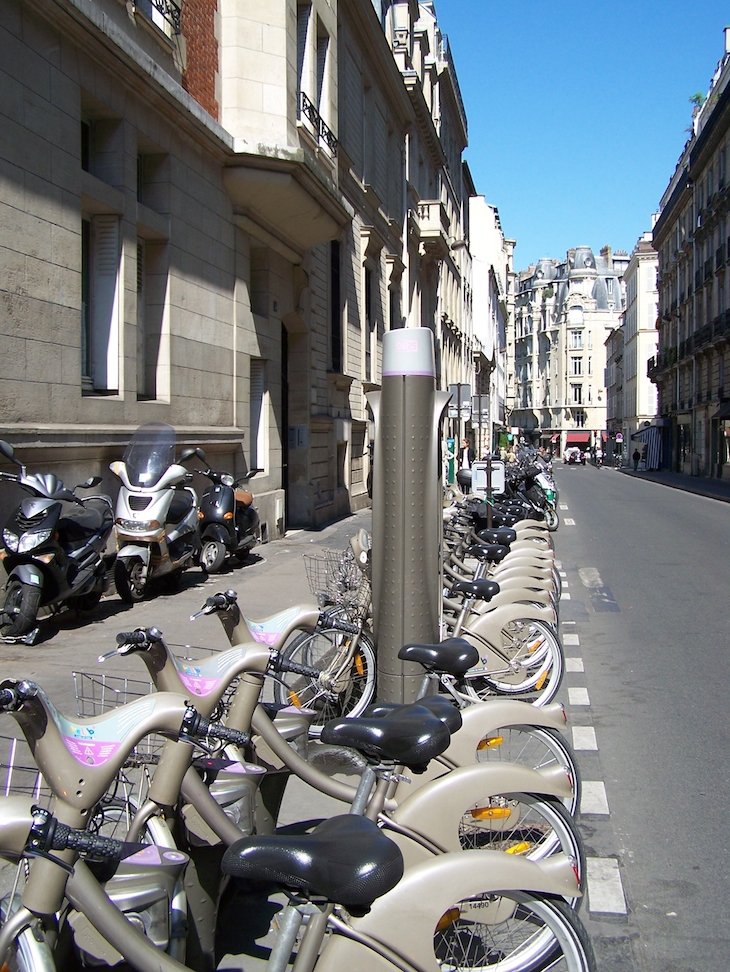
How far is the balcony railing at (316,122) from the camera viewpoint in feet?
52.0

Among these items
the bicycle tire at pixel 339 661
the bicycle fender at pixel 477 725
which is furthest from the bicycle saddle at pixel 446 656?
the bicycle tire at pixel 339 661

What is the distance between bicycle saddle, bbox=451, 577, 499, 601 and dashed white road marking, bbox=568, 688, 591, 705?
1046mm

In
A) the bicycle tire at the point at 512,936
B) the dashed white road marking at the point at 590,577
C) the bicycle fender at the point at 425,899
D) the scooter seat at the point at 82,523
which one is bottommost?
the dashed white road marking at the point at 590,577

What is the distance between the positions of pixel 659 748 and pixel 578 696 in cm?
112

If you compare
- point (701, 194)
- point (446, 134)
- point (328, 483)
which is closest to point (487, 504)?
point (328, 483)

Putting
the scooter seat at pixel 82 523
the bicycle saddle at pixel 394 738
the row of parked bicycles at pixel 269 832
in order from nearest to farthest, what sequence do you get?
the row of parked bicycles at pixel 269 832, the bicycle saddle at pixel 394 738, the scooter seat at pixel 82 523

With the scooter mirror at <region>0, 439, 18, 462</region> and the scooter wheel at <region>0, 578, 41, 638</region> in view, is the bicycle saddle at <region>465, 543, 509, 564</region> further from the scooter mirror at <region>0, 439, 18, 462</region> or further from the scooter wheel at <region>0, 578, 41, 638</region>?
the scooter mirror at <region>0, 439, 18, 462</region>

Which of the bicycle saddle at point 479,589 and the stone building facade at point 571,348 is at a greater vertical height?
the stone building facade at point 571,348

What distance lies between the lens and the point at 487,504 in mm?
11453

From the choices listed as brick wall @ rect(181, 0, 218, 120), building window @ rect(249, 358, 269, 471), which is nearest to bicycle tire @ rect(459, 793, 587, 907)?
brick wall @ rect(181, 0, 218, 120)

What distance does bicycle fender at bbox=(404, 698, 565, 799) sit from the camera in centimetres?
338

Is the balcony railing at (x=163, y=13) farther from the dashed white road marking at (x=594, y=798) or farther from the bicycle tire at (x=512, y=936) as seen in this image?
the bicycle tire at (x=512, y=936)

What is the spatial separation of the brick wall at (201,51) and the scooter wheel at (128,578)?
22.8ft

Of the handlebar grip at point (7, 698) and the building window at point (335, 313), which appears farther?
the building window at point (335, 313)
